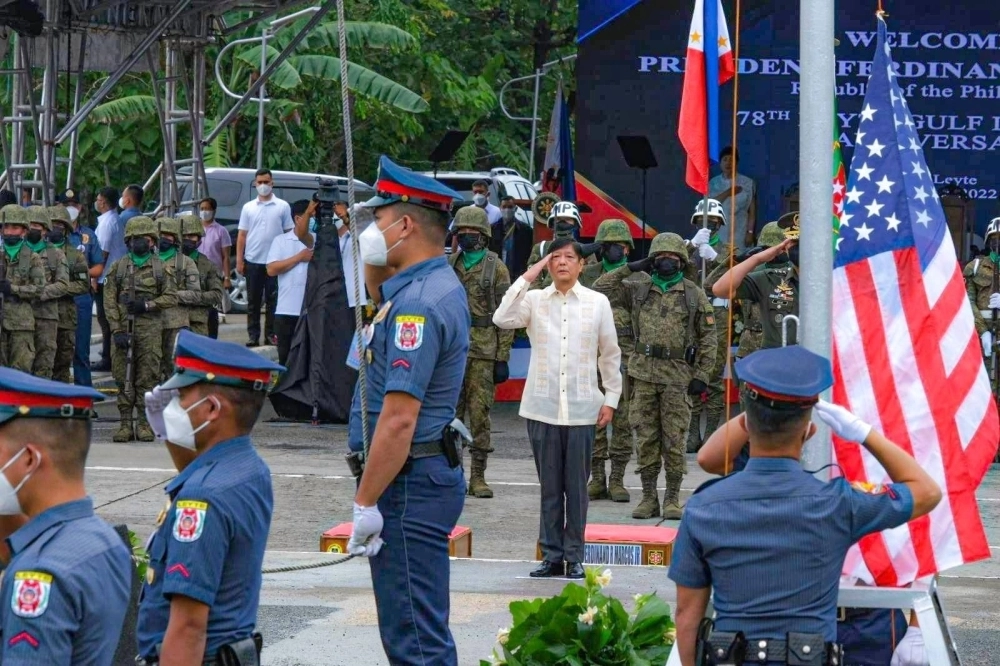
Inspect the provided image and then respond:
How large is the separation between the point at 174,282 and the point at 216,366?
35.5 ft

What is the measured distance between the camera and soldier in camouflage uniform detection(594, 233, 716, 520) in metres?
11.5

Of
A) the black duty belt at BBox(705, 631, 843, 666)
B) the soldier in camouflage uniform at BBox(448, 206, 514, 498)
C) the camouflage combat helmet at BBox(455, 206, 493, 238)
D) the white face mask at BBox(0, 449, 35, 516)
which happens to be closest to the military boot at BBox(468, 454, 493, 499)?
the soldier in camouflage uniform at BBox(448, 206, 514, 498)

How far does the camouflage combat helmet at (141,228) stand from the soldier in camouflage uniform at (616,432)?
423 centimetres

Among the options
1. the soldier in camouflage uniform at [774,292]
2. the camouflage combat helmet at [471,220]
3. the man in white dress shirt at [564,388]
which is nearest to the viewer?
the man in white dress shirt at [564,388]

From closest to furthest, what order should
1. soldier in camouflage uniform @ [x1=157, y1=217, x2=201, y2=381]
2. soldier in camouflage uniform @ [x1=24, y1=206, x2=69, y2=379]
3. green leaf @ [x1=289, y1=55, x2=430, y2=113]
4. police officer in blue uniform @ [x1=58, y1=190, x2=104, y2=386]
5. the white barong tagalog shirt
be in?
the white barong tagalog shirt < soldier in camouflage uniform @ [x1=157, y1=217, x2=201, y2=381] < soldier in camouflage uniform @ [x1=24, y1=206, x2=69, y2=379] < police officer in blue uniform @ [x1=58, y1=190, x2=104, y2=386] < green leaf @ [x1=289, y1=55, x2=430, y2=113]

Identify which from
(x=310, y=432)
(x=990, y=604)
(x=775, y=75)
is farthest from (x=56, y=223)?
(x=990, y=604)

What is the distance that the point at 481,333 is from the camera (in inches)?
499

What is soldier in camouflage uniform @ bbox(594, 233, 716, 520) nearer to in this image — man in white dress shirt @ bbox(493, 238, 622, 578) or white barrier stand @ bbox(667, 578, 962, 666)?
man in white dress shirt @ bbox(493, 238, 622, 578)

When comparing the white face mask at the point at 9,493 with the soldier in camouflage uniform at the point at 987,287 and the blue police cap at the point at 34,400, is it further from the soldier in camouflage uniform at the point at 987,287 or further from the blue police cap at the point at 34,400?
the soldier in camouflage uniform at the point at 987,287

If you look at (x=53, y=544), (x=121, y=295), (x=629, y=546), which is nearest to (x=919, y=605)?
(x=53, y=544)

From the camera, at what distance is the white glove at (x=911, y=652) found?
4.88 meters

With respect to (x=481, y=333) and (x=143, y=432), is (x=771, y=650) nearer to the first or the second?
(x=481, y=333)

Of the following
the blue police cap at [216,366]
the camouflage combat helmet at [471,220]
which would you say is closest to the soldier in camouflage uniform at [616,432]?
the camouflage combat helmet at [471,220]

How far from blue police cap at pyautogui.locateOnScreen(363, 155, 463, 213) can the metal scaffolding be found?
11.4m
